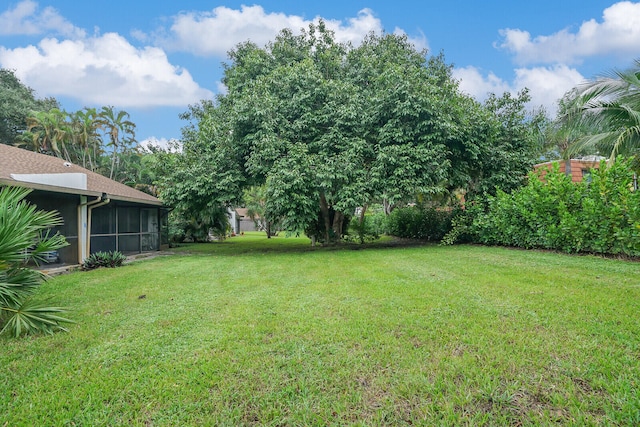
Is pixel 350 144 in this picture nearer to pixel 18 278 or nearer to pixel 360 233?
pixel 360 233

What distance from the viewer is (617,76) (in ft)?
29.4

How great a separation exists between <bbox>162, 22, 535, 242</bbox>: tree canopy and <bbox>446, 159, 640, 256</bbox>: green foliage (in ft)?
8.03

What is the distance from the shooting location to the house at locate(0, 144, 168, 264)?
785 cm

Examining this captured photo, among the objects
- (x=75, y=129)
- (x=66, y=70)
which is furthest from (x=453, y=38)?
(x=75, y=129)

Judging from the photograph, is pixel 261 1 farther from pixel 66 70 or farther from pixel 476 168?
pixel 66 70

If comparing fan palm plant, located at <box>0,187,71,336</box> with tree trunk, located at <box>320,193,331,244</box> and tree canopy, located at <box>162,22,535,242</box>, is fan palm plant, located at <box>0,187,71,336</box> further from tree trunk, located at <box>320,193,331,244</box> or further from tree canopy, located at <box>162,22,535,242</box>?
tree trunk, located at <box>320,193,331,244</box>

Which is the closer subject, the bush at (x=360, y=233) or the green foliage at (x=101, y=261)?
the green foliage at (x=101, y=261)

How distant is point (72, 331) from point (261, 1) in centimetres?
1304

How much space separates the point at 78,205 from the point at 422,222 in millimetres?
13368

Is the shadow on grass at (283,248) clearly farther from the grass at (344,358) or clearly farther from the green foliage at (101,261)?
the grass at (344,358)

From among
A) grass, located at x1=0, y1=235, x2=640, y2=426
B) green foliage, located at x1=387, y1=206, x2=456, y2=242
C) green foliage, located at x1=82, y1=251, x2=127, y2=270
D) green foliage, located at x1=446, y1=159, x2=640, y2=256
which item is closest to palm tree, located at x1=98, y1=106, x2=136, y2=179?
green foliage, located at x1=82, y1=251, x2=127, y2=270

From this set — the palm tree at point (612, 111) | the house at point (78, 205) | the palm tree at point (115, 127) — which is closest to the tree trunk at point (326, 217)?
the house at point (78, 205)

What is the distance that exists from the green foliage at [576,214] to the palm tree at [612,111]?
1355 mm

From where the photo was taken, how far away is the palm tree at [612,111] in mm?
8656
